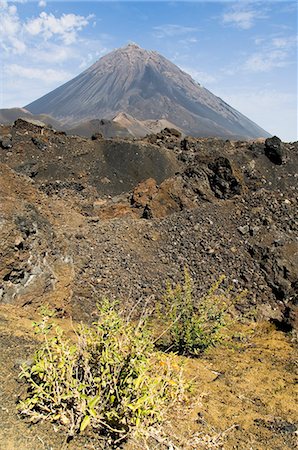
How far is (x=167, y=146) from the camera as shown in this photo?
22.3 m

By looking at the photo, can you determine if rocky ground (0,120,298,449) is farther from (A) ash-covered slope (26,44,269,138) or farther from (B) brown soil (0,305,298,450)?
(A) ash-covered slope (26,44,269,138)

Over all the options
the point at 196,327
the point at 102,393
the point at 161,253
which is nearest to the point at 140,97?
the point at 161,253

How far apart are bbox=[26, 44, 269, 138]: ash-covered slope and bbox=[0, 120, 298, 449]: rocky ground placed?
82754mm

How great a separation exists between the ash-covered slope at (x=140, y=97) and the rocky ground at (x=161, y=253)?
272 ft

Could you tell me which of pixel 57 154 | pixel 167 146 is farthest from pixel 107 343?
pixel 167 146

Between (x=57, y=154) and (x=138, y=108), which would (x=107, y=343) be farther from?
(x=138, y=108)

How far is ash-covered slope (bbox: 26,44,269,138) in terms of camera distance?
106062 mm

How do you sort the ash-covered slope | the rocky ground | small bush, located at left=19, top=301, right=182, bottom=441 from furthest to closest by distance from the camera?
the ash-covered slope < the rocky ground < small bush, located at left=19, top=301, right=182, bottom=441

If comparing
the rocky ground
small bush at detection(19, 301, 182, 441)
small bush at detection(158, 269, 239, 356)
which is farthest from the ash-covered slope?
small bush at detection(19, 301, 182, 441)

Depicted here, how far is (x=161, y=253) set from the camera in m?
8.75

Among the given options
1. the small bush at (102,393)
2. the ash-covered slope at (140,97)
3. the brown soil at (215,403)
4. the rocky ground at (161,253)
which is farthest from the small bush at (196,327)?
the ash-covered slope at (140,97)

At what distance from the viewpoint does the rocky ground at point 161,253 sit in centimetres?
505

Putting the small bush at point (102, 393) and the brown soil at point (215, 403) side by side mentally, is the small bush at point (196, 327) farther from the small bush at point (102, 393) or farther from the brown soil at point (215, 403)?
the small bush at point (102, 393)

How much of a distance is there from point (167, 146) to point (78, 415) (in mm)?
20552
